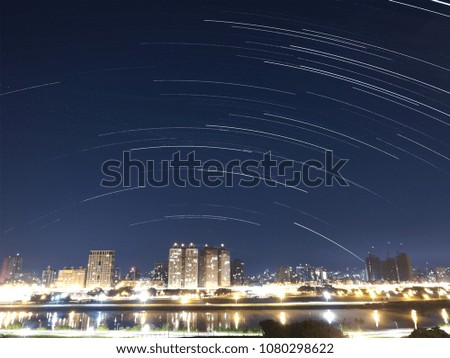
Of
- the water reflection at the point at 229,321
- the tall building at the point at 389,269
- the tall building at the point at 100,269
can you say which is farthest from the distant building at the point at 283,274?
the water reflection at the point at 229,321

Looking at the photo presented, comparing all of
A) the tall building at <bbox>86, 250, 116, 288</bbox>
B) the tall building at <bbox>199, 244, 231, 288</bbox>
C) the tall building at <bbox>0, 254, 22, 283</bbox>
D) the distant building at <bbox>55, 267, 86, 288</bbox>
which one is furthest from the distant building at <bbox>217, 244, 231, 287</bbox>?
the tall building at <bbox>0, 254, 22, 283</bbox>

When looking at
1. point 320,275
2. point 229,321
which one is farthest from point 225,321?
point 320,275

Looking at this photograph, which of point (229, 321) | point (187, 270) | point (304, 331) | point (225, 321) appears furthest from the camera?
point (187, 270)

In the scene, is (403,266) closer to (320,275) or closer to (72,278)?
(320,275)

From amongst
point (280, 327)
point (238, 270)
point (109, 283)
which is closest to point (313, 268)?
point (238, 270)
